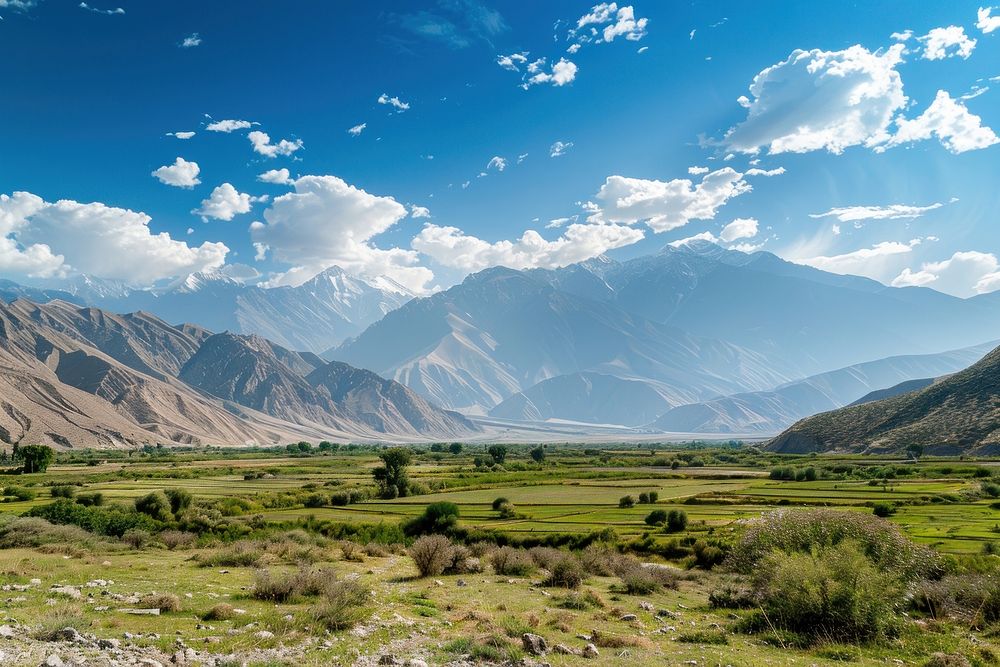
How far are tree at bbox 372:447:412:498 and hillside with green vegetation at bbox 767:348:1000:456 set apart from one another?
91.2 m

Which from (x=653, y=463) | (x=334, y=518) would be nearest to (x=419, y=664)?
(x=334, y=518)

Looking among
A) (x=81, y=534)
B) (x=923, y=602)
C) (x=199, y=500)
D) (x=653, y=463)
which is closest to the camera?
(x=923, y=602)

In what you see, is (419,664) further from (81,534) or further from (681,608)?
(81,534)

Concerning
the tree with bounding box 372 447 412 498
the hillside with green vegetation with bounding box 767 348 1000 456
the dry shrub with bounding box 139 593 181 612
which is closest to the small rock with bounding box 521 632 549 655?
the dry shrub with bounding box 139 593 181 612

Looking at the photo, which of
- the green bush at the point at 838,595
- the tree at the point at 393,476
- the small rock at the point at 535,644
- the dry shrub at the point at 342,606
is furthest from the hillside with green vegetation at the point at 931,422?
the dry shrub at the point at 342,606

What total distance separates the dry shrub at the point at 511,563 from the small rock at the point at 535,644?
46.6ft

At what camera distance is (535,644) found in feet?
53.9

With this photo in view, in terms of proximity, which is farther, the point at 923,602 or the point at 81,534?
the point at 81,534

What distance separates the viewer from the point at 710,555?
1310 inches

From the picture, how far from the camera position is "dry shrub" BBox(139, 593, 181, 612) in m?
18.8

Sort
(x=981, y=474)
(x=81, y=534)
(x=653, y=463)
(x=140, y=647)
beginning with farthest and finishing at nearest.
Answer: (x=653, y=463) < (x=981, y=474) < (x=81, y=534) < (x=140, y=647)

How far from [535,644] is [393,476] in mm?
62681

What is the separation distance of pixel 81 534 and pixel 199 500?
25.0 meters

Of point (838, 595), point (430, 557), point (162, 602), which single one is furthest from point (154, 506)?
point (838, 595)
